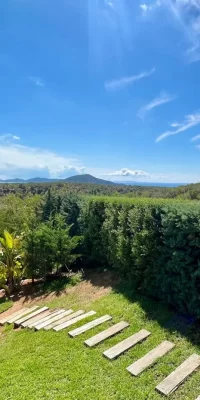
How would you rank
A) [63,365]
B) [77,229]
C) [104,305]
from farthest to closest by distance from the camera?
[77,229] → [104,305] → [63,365]

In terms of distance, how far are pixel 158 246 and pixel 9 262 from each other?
20.5 ft

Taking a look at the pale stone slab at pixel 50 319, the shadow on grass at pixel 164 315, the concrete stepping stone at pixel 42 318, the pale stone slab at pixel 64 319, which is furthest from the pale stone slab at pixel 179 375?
the concrete stepping stone at pixel 42 318

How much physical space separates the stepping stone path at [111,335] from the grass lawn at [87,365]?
3.3 inches

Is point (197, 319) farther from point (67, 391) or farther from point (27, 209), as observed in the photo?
point (27, 209)

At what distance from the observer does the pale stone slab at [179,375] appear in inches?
145

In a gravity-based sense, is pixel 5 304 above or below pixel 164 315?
below

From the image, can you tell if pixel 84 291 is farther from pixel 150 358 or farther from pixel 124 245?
pixel 150 358

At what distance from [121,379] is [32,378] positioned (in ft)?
4.23

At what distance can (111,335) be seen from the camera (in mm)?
5047

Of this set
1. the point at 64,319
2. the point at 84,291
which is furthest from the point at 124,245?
the point at 64,319

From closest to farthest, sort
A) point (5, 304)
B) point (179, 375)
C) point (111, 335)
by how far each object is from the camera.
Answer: point (179, 375) < point (111, 335) < point (5, 304)

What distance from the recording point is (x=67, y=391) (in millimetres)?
3686

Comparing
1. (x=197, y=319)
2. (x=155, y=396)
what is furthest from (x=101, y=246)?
(x=155, y=396)

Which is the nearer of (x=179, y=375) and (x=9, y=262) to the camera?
(x=179, y=375)
